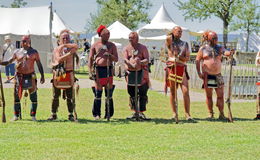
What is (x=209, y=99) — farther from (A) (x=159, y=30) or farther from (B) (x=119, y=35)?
(A) (x=159, y=30)

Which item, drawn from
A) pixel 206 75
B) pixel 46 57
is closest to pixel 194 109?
pixel 206 75

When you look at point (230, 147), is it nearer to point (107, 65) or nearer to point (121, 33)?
point (107, 65)

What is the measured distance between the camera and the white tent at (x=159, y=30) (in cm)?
5350

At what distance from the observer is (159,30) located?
181 ft

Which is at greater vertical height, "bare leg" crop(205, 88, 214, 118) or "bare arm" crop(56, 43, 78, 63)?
"bare arm" crop(56, 43, 78, 63)

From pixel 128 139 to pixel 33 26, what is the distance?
2356 cm

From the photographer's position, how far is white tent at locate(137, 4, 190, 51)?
53.5m

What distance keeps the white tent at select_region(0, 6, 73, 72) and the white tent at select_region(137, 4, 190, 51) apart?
63.0ft

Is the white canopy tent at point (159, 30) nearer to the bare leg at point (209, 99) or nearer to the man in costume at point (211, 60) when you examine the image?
the bare leg at point (209, 99)

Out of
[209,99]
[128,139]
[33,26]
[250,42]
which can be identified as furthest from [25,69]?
[250,42]

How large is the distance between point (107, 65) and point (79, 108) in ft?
11.8

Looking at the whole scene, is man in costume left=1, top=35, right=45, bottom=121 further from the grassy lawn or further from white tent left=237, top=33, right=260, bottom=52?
white tent left=237, top=33, right=260, bottom=52

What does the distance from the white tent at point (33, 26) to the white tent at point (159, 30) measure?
1920 centimetres

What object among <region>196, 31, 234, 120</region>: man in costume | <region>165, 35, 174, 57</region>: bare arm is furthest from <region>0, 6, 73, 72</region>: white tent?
<region>165, 35, 174, 57</region>: bare arm
